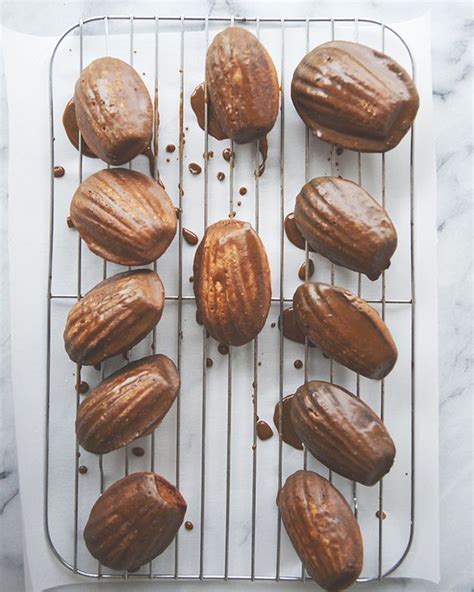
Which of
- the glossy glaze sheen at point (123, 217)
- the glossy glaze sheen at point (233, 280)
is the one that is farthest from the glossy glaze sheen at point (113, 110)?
the glossy glaze sheen at point (233, 280)

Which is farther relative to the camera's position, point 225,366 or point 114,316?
point 225,366

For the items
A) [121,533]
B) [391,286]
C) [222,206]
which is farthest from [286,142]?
[121,533]

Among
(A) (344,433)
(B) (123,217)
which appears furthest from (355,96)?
(A) (344,433)

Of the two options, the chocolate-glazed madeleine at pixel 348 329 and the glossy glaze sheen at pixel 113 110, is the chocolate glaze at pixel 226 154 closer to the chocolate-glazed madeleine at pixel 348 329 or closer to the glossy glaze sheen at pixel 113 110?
the glossy glaze sheen at pixel 113 110

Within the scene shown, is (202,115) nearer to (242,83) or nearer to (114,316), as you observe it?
(242,83)

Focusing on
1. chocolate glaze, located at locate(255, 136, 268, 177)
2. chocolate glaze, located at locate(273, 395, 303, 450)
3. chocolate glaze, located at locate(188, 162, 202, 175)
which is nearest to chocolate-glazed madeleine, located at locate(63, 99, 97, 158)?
chocolate glaze, located at locate(188, 162, 202, 175)

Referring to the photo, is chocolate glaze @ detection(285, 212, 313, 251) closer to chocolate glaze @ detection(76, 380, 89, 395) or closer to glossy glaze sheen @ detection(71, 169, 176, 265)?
glossy glaze sheen @ detection(71, 169, 176, 265)
